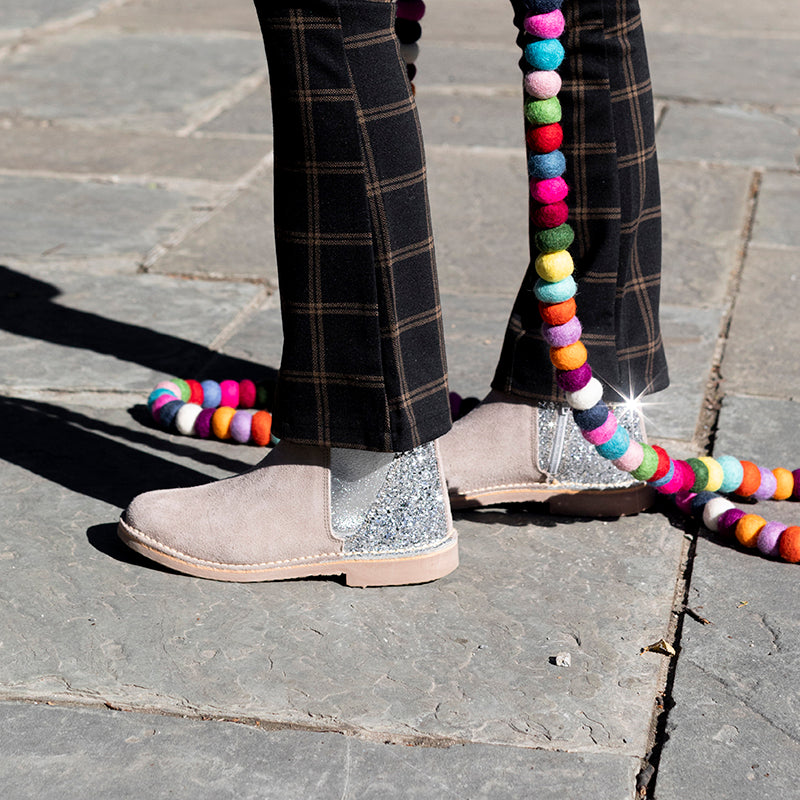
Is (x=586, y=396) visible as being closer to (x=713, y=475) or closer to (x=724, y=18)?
(x=713, y=475)

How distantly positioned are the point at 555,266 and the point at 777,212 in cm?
219

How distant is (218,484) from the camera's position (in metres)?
1.72

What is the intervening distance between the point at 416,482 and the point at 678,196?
2252mm

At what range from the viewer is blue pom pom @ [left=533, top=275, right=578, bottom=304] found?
61.3 inches

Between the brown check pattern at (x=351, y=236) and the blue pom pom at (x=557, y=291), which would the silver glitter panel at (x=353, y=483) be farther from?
the blue pom pom at (x=557, y=291)

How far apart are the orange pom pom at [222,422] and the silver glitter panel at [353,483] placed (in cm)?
53

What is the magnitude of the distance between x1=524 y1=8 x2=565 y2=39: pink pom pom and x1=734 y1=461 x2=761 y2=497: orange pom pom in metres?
0.82

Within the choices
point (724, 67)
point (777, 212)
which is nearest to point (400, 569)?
point (777, 212)


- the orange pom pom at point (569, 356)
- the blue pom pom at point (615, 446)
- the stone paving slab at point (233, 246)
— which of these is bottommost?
the stone paving slab at point (233, 246)

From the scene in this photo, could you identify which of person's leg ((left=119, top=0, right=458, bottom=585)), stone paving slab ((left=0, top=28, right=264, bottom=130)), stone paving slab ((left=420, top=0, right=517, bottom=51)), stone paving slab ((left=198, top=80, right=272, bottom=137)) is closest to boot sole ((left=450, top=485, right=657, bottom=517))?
person's leg ((left=119, top=0, right=458, bottom=585))

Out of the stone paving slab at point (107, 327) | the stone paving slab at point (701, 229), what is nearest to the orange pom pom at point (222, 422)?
the stone paving slab at point (107, 327)

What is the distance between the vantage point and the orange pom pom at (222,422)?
6.95 feet

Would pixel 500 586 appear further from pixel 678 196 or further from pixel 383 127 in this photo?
pixel 678 196

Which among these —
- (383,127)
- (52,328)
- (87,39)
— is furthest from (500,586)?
(87,39)
